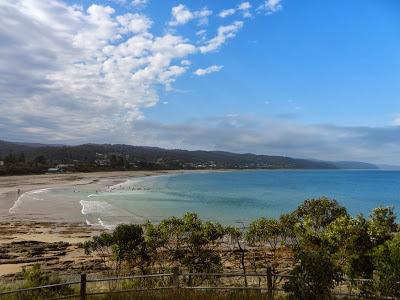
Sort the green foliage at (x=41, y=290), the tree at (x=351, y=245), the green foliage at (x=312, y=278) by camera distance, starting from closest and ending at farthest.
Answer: the green foliage at (x=312, y=278), the green foliage at (x=41, y=290), the tree at (x=351, y=245)

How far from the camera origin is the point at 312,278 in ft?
29.2

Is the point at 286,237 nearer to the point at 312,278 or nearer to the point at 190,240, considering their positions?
the point at 190,240

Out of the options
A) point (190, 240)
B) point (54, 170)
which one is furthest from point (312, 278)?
point (54, 170)

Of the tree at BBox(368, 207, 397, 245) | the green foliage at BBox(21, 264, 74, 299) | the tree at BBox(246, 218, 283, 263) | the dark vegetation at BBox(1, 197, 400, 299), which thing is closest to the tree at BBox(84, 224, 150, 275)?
the dark vegetation at BBox(1, 197, 400, 299)

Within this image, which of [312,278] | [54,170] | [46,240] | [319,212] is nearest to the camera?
[312,278]

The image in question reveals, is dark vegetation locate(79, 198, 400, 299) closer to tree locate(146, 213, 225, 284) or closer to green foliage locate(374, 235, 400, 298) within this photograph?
tree locate(146, 213, 225, 284)

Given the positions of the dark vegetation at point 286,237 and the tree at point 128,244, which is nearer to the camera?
the dark vegetation at point 286,237

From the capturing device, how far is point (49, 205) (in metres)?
54.5

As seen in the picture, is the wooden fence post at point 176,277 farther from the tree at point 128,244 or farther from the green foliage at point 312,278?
the tree at point 128,244

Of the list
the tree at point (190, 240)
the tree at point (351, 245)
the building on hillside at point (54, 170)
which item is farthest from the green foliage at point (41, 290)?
the building on hillside at point (54, 170)

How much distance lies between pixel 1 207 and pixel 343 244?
4856 centimetres

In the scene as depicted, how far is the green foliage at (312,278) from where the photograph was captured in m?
8.86

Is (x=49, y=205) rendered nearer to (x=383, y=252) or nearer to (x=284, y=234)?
(x=284, y=234)

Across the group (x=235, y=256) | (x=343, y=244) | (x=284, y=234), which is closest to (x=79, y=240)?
(x=235, y=256)
